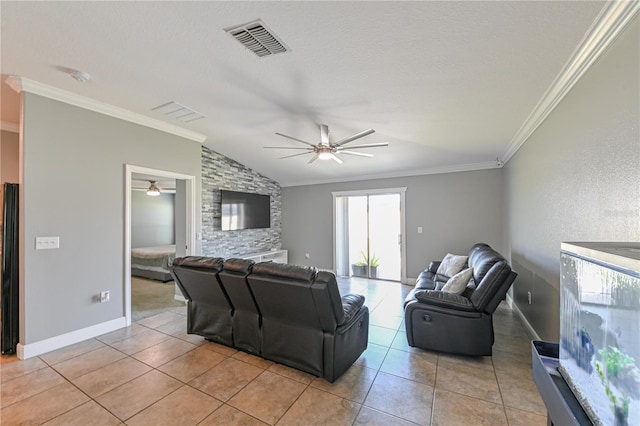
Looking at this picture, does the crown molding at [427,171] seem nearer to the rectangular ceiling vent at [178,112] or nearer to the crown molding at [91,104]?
the crown molding at [91,104]

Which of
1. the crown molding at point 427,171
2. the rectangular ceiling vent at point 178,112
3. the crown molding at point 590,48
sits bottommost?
the crown molding at point 427,171

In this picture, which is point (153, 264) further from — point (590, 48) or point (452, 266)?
point (590, 48)

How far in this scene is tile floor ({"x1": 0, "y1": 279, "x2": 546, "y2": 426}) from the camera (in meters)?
1.87

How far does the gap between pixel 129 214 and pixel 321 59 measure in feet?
10.6

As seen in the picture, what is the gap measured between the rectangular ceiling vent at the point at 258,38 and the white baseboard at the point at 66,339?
3691mm

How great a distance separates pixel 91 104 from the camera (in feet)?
10.4

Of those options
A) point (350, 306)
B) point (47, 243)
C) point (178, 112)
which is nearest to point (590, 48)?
point (350, 306)

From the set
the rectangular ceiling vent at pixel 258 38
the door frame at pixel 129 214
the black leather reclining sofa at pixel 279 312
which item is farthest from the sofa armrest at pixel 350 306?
the door frame at pixel 129 214

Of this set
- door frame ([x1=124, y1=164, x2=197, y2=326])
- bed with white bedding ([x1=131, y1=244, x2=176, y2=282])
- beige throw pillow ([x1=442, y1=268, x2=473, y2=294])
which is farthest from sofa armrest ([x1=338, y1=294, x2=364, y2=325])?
bed with white bedding ([x1=131, y1=244, x2=176, y2=282])

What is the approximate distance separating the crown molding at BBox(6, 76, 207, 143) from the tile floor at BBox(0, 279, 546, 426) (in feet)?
9.22

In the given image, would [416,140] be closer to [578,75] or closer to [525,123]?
[525,123]

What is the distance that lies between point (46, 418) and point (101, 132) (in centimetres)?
301

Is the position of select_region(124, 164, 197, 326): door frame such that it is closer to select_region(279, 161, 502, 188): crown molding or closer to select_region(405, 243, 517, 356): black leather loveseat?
select_region(279, 161, 502, 188): crown molding

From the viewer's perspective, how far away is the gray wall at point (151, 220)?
819 cm
